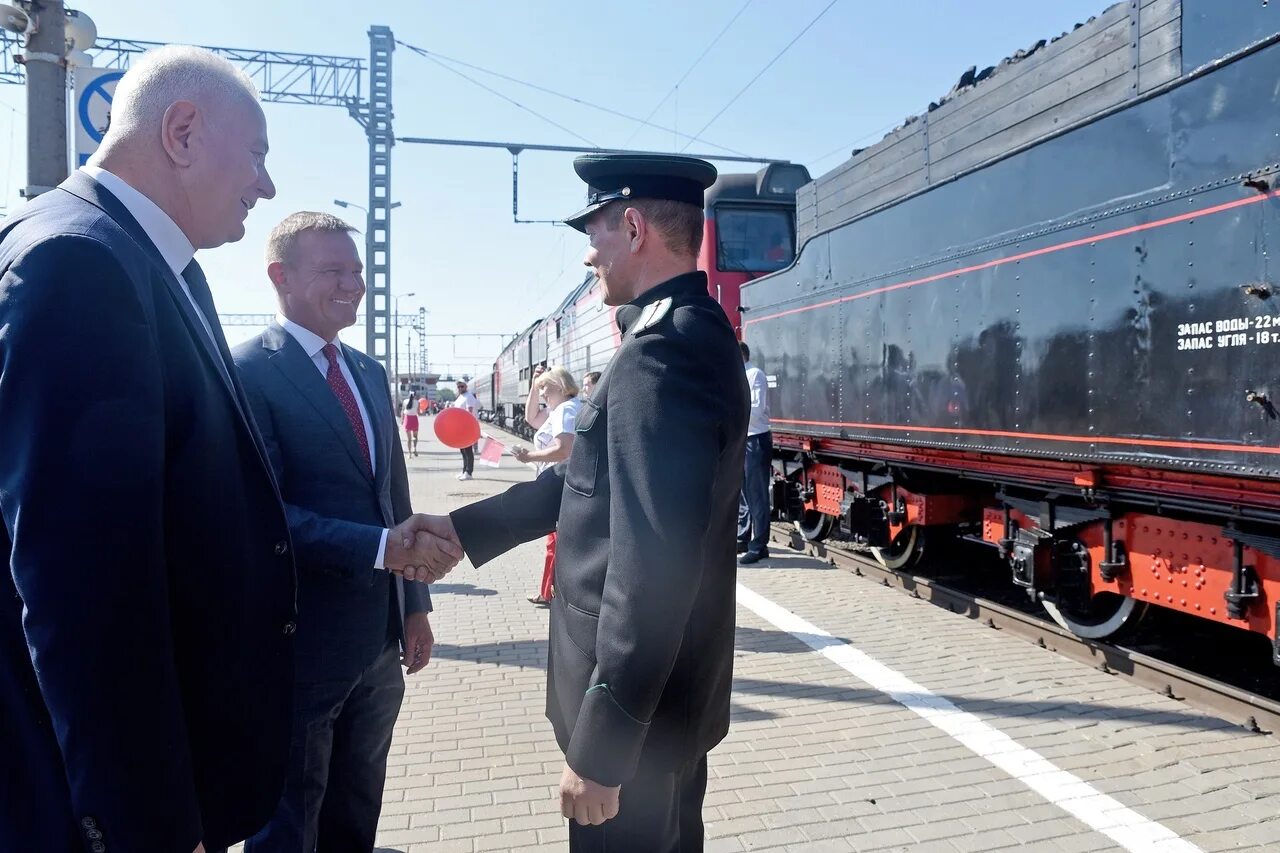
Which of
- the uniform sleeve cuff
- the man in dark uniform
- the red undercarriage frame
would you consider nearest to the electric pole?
the man in dark uniform

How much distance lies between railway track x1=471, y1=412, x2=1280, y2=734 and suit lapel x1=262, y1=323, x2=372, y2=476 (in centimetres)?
415

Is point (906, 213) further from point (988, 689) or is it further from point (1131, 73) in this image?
point (988, 689)

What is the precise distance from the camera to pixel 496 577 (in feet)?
26.7

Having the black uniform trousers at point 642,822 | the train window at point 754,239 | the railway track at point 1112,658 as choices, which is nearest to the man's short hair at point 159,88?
the black uniform trousers at point 642,822

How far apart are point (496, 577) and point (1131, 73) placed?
625 centimetres

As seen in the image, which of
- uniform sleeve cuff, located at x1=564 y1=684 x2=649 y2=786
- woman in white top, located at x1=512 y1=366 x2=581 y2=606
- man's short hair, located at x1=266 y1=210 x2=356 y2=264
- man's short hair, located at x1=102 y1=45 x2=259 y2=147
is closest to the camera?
man's short hair, located at x1=102 y1=45 x2=259 y2=147

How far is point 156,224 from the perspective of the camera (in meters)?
1.44

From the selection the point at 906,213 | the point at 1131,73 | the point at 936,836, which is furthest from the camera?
the point at 906,213

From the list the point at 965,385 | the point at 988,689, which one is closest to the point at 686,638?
the point at 988,689

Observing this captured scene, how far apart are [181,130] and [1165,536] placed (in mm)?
4722

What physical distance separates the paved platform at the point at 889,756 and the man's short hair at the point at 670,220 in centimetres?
218

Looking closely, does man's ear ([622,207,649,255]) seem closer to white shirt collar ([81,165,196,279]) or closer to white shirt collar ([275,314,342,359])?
white shirt collar ([81,165,196,279])

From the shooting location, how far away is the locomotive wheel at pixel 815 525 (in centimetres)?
882

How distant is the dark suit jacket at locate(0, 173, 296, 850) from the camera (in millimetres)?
1127
